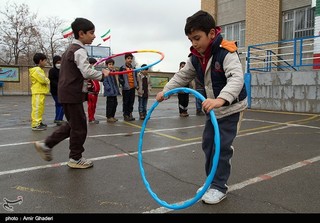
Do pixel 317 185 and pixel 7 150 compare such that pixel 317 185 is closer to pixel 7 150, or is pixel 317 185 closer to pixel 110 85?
pixel 7 150

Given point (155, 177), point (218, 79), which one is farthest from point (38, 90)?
point (218, 79)

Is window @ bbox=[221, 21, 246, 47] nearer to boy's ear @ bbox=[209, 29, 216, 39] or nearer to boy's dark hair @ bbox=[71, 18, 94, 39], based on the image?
boy's dark hair @ bbox=[71, 18, 94, 39]

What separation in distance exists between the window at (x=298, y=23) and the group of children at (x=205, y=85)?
14.9 m

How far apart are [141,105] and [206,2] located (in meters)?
15.0

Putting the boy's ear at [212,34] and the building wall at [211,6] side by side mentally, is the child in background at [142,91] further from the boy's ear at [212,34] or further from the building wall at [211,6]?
the building wall at [211,6]

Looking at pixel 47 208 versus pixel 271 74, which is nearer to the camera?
pixel 47 208

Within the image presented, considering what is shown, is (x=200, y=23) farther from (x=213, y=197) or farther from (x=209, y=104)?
(x=213, y=197)

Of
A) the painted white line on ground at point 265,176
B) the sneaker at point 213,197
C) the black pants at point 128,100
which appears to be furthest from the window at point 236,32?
the sneaker at point 213,197

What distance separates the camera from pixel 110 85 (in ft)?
32.3

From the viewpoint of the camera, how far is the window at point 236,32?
20.2m

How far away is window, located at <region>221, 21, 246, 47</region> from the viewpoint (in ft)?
66.1

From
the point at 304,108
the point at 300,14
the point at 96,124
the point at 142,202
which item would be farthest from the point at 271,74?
the point at 142,202

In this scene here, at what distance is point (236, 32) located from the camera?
20.8 m

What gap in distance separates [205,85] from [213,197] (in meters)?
1.20
